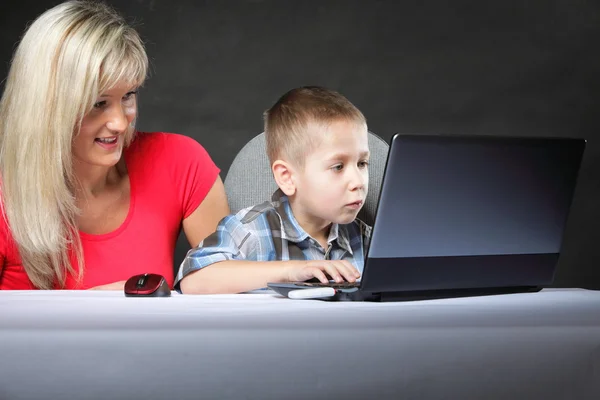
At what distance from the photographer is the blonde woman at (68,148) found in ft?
5.38

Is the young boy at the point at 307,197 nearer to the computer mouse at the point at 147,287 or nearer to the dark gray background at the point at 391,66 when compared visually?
the computer mouse at the point at 147,287

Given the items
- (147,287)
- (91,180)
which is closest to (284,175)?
(91,180)

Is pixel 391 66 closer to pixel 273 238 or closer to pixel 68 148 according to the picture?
pixel 273 238

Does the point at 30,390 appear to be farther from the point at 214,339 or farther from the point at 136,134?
the point at 136,134

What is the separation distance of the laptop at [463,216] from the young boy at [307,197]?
1.82ft

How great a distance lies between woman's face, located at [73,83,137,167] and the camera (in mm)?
1680

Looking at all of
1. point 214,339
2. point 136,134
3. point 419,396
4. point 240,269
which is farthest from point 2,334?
point 136,134

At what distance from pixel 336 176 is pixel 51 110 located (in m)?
0.64

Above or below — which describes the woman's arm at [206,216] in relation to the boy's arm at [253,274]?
above

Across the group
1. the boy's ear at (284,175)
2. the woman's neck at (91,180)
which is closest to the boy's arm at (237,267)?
the boy's ear at (284,175)

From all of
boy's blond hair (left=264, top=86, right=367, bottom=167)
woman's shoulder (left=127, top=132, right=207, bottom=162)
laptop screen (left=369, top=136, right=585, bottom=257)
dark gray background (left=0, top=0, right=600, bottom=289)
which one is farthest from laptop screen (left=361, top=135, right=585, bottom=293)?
dark gray background (left=0, top=0, right=600, bottom=289)

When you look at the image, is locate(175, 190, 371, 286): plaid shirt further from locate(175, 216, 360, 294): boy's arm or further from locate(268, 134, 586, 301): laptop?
locate(268, 134, 586, 301): laptop

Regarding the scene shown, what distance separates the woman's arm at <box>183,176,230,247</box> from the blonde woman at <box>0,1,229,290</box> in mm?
160

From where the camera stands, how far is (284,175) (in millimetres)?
1849
